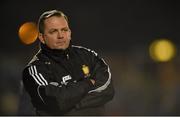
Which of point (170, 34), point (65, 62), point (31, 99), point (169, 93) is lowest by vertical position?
point (169, 93)

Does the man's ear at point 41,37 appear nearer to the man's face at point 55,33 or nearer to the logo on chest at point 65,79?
the man's face at point 55,33

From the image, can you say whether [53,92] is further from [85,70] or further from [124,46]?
[124,46]

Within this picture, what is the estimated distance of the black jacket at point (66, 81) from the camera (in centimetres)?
164

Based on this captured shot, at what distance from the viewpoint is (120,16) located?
123 inches

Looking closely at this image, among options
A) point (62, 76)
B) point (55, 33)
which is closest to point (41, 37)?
point (55, 33)

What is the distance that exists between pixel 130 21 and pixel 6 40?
117 cm

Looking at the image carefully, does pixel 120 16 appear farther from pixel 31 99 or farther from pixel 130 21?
pixel 31 99

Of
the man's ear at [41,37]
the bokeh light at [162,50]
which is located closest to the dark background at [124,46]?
the bokeh light at [162,50]

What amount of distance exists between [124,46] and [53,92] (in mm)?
2344

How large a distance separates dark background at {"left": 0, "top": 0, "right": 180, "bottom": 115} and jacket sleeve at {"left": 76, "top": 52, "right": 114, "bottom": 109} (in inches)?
35.1

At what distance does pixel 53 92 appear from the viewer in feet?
5.36

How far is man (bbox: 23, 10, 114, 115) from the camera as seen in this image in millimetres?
1646

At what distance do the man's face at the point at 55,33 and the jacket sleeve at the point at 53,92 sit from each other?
0.15 metres

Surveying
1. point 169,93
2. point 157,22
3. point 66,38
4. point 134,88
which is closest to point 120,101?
point 134,88
